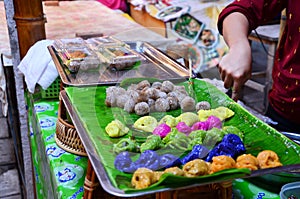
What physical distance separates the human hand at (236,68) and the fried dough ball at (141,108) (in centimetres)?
24

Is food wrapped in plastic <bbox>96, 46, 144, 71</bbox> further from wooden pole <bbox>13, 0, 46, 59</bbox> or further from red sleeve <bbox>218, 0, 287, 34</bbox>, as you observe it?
wooden pole <bbox>13, 0, 46, 59</bbox>

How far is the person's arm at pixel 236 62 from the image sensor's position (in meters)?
1.04

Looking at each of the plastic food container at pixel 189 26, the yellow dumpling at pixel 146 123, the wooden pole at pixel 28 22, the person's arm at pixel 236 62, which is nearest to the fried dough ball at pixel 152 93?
the yellow dumpling at pixel 146 123

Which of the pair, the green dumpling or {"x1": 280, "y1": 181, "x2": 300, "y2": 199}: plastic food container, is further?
the green dumpling

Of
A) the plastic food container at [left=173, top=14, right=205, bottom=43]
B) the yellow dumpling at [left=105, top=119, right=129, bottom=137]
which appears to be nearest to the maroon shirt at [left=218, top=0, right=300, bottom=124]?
the yellow dumpling at [left=105, top=119, right=129, bottom=137]

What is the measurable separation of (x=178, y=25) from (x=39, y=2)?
6.41 ft

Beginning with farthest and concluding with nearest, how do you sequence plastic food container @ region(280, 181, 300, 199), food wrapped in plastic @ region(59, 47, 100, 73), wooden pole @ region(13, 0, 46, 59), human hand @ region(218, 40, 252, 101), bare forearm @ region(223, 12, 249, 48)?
wooden pole @ region(13, 0, 46, 59) → food wrapped in plastic @ region(59, 47, 100, 73) → bare forearm @ region(223, 12, 249, 48) → human hand @ region(218, 40, 252, 101) → plastic food container @ region(280, 181, 300, 199)

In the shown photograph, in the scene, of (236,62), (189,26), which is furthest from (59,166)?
(189,26)

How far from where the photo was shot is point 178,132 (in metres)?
0.97

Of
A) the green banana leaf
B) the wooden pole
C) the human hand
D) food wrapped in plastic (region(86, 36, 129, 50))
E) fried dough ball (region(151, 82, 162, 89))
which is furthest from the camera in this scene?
the wooden pole

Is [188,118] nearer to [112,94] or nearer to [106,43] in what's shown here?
[112,94]

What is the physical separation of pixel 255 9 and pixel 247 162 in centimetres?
67

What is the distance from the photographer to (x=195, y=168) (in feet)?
2.57

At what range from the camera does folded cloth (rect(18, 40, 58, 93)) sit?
175 cm
